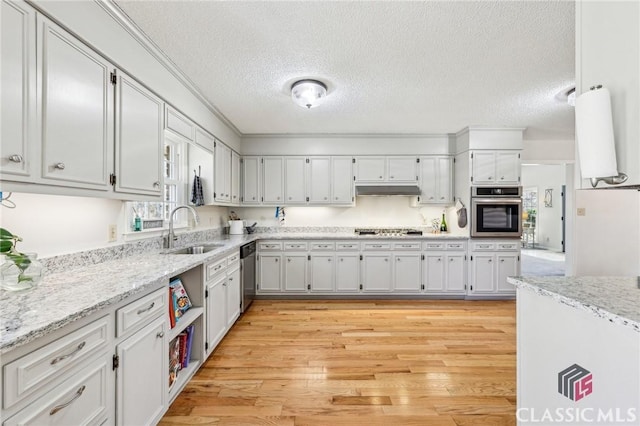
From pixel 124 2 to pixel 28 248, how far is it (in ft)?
4.98

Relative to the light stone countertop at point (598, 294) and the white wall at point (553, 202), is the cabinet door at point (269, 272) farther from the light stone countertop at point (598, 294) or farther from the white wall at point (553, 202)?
the white wall at point (553, 202)

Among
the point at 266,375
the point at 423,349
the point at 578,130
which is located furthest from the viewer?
the point at 423,349

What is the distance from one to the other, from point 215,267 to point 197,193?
3.67ft

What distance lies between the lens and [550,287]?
125cm

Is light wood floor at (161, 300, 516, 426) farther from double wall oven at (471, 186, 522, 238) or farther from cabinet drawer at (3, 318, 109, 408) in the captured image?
double wall oven at (471, 186, 522, 238)

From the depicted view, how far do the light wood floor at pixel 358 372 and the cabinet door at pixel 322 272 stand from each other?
2.08ft

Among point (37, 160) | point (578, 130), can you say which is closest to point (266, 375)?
point (37, 160)

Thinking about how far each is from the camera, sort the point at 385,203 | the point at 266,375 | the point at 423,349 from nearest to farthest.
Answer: the point at 266,375, the point at 423,349, the point at 385,203

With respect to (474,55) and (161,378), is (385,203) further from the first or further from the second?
(161,378)

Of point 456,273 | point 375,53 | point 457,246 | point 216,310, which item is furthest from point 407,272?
point 375,53

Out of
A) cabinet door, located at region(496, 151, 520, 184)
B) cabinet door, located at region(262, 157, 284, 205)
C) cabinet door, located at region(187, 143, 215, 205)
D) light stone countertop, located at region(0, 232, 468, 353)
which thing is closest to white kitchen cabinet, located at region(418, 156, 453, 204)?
cabinet door, located at region(496, 151, 520, 184)

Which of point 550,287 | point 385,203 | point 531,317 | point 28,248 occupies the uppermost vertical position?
point 385,203

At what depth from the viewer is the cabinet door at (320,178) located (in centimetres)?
451

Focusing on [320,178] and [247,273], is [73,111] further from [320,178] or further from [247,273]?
[320,178]
